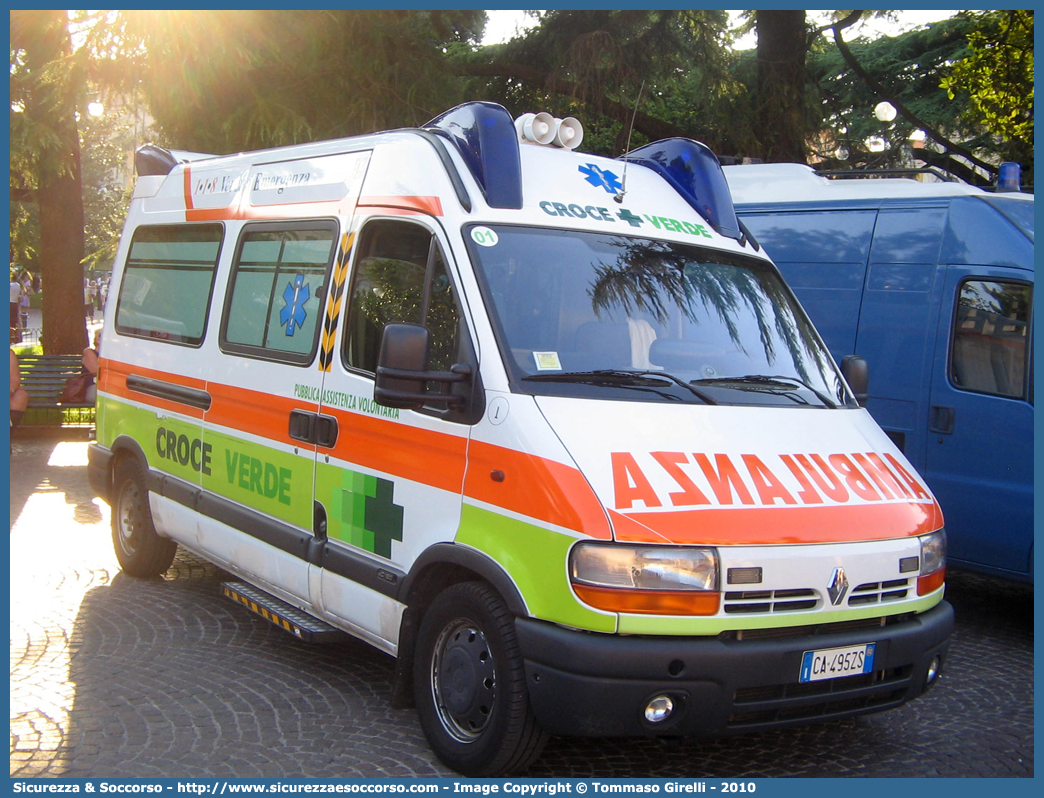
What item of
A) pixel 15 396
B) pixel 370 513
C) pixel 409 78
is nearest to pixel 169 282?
pixel 370 513

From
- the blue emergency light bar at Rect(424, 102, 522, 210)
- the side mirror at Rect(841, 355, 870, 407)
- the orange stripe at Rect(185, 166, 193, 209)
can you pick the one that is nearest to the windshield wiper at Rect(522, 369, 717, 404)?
the blue emergency light bar at Rect(424, 102, 522, 210)

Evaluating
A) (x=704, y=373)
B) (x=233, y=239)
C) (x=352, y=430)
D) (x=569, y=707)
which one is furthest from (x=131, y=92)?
(x=569, y=707)

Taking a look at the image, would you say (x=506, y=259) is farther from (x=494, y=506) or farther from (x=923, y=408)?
(x=923, y=408)

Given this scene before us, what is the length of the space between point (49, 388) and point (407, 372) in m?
12.8

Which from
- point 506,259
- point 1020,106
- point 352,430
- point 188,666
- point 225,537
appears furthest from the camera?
point 1020,106

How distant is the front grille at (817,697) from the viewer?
13.3 ft

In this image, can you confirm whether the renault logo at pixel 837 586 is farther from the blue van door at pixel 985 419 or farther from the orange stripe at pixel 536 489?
the blue van door at pixel 985 419

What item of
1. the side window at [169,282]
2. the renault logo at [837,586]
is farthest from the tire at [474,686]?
the side window at [169,282]

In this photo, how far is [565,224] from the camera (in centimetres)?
498

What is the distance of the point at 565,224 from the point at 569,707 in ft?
6.91

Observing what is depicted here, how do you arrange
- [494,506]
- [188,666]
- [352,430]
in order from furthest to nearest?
[188,666] → [352,430] → [494,506]

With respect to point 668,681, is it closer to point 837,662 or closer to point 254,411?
point 837,662

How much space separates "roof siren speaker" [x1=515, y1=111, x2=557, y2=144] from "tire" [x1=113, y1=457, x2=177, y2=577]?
11.3ft

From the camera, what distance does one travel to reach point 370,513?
196 inches
